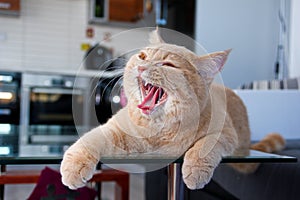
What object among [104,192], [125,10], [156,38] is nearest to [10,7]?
[125,10]

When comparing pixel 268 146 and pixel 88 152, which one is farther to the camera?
pixel 268 146

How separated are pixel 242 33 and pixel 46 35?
84.6 inches

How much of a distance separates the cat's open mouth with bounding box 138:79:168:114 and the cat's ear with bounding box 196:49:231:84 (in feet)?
0.32

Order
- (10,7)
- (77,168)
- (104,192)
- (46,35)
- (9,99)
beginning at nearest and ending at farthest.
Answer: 1. (77,168)
2. (104,192)
3. (9,99)
4. (10,7)
5. (46,35)

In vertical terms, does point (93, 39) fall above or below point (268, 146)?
above

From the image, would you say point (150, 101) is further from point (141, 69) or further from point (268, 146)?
point (268, 146)

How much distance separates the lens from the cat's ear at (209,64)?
2.12ft

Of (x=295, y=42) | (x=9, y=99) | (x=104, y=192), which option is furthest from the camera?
(x=9, y=99)

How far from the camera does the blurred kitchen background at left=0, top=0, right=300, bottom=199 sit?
9.91 ft

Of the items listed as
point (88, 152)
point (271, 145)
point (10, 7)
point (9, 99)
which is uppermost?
point (10, 7)

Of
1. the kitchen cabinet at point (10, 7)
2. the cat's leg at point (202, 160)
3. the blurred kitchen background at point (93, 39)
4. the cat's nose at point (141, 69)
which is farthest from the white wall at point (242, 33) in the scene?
the cat's nose at point (141, 69)

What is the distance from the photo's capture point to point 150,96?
1.98 ft

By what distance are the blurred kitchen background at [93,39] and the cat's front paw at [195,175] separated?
1816 mm

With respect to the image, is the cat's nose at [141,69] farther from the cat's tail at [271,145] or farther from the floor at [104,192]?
the floor at [104,192]
